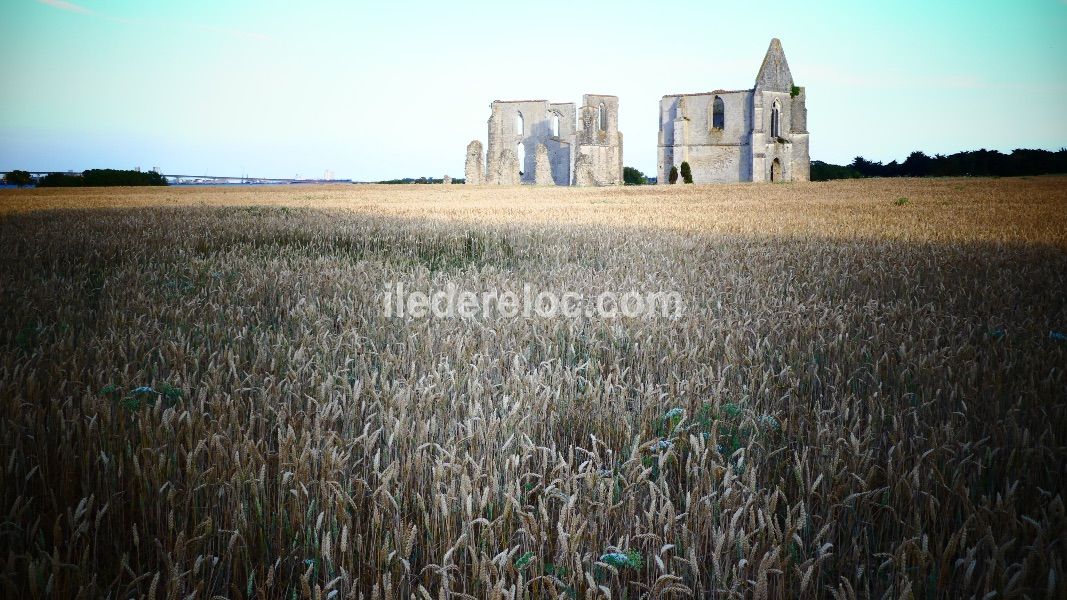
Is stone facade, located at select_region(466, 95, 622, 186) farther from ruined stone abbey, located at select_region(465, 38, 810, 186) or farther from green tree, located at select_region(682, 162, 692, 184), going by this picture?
green tree, located at select_region(682, 162, 692, 184)

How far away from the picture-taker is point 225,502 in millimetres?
1713

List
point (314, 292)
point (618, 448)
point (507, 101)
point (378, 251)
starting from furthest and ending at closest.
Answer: point (507, 101) → point (378, 251) → point (314, 292) → point (618, 448)

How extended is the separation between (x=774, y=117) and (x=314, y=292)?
6365 cm

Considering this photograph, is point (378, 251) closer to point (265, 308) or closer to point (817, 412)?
point (265, 308)

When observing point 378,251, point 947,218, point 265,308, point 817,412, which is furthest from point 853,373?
point 947,218

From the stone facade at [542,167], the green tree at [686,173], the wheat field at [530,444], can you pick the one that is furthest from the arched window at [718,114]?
the wheat field at [530,444]

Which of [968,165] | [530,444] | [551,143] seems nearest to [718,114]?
[551,143]

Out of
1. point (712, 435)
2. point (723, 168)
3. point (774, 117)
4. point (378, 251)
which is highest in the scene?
point (774, 117)

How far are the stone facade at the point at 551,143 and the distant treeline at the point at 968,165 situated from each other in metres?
22.6

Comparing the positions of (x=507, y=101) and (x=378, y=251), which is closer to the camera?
(x=378, y=251)

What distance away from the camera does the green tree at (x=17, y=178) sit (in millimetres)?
48119

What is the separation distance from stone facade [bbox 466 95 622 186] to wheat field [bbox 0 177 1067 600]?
2163 inches

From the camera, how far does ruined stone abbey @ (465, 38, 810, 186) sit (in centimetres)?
5997

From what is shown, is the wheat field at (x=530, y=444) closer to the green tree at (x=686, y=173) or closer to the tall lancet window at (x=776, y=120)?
the green tree at (x=686, y=173)
